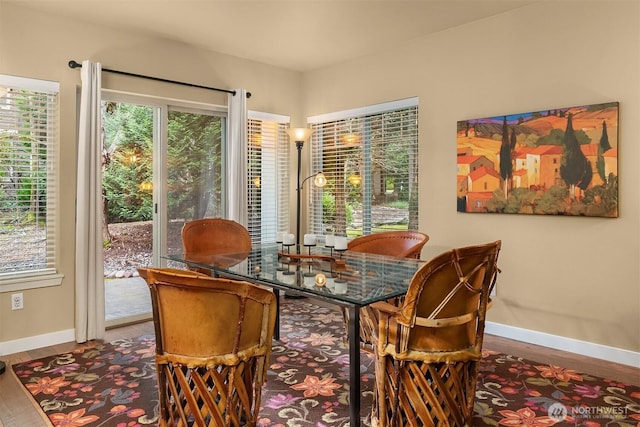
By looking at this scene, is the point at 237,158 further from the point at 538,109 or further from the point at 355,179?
the point at 538,109

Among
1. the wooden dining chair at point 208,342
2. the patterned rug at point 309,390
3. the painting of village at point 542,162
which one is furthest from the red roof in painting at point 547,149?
the wooden dining chair at point 208,342

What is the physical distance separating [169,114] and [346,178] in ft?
6.41

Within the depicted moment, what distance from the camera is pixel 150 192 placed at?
4246mm

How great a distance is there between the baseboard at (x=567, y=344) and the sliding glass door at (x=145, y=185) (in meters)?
3.01

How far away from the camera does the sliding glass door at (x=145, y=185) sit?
402 centimetres

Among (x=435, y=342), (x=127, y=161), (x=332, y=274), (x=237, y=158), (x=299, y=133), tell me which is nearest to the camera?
(x=435, y=342)

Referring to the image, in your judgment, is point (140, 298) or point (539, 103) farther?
point (140, 298)

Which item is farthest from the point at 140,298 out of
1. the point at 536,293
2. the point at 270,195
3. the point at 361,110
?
the point at 536,293

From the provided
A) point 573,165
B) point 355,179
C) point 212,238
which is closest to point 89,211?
point 212,238

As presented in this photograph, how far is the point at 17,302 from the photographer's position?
134 inches

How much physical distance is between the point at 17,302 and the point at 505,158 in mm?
3968

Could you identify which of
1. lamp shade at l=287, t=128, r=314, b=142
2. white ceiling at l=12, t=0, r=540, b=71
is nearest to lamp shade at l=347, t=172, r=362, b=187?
lamp shade at l=287, t=128, r=314, b=142

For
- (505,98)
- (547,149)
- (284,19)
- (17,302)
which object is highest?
(284,19)

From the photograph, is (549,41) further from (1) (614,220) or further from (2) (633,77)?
(1) (614,220)
